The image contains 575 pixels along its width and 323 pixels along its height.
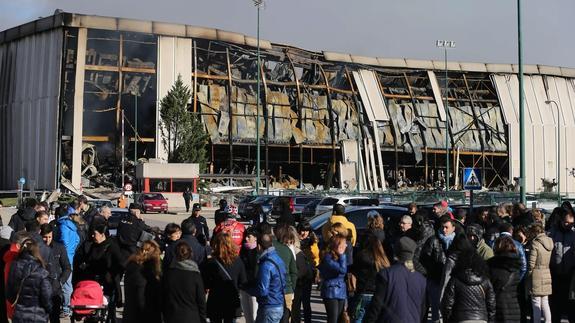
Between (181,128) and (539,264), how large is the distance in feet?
176

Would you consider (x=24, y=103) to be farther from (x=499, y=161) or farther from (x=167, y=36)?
(x=499, y=161)

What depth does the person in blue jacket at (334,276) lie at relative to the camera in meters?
11.1

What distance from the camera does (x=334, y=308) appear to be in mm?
11312

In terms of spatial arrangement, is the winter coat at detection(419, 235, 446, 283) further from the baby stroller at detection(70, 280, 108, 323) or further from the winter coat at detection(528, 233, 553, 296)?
the baby stroller at detection(70, 280, 108, 323)

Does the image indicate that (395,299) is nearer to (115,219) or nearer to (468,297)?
(468,297)

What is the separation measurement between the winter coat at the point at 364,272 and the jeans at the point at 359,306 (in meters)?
0.10

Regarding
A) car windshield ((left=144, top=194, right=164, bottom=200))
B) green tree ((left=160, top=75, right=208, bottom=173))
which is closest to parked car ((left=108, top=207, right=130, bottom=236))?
car windshield ((left=144, top=194, right=164, bottom=200))

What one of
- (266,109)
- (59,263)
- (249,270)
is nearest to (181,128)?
(266,109)

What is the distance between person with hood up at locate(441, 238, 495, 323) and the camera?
8.75m

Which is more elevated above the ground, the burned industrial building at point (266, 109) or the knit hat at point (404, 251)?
the burned industrial building at point (266, 109)

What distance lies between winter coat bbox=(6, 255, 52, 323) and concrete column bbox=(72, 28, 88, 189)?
5379 centimetres

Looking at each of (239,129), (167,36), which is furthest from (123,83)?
(239,129)

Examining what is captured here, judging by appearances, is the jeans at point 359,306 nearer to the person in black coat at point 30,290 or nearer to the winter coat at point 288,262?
the winter coat at point 288,262

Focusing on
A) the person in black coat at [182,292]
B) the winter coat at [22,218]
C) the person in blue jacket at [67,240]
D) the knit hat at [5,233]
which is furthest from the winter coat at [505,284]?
the winter coat at [22,218]
